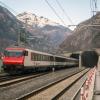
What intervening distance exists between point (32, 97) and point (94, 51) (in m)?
107

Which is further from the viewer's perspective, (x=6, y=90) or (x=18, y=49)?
(x=18, y=49)

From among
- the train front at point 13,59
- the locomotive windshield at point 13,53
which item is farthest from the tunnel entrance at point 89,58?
the train front at point 13,59

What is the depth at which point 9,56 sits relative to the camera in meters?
43.0

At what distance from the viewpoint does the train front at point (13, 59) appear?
1640 inches

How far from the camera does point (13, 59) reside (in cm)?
4262

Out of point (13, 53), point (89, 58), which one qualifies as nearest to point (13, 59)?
point (13, 53)

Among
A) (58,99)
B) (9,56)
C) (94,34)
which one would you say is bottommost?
(58,99)

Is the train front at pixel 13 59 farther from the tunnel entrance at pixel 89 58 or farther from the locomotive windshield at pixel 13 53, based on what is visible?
the tunnel entrance at pixel 89 58

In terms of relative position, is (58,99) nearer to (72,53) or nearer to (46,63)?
(46,63)

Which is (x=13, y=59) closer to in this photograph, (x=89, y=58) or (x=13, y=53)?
(x=13, y=53)

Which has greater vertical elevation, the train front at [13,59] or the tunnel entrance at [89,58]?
the tunnel entrance at [89,58]

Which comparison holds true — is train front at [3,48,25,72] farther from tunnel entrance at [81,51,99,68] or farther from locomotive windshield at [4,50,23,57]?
tunnel entrance at [81,51,99,68]

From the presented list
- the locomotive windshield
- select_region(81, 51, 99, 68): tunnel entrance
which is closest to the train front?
the locomotive windshield

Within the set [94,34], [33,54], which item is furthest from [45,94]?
[94,34]
